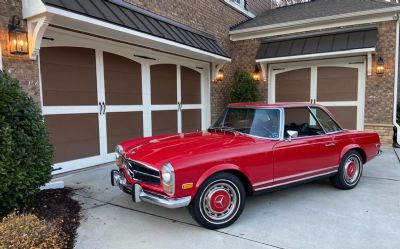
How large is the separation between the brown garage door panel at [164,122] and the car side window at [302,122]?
413 cm

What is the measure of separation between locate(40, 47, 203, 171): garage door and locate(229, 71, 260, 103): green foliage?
2138mm

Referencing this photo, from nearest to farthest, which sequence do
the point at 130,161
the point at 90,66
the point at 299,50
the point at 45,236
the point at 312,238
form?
the point at 45,236, the point at 312,238, the point at 130,161, the point at 90,66, the point at 299,50

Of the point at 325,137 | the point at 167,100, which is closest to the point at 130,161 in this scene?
the point at 325,137

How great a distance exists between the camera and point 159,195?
3.26m

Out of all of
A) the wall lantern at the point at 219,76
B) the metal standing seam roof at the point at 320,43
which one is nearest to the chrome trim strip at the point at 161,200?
the wall lantern at the point at 219,76

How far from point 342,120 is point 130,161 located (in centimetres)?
788

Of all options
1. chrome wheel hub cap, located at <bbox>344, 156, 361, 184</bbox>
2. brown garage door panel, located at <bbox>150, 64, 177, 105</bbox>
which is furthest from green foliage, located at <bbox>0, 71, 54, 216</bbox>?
chrome wheel hub cap, located at <bbox>344, 156, 361, 184</bbox>

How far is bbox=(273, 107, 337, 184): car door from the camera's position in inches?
156

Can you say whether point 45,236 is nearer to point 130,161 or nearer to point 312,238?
point 130,161

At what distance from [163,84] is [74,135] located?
9.38ft

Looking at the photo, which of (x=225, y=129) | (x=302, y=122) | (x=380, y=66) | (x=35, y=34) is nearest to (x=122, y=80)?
(x=35, y=34)

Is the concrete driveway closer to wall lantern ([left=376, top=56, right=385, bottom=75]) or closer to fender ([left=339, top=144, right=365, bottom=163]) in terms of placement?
fender ([left=339, top=144, right=365, bottom=163])

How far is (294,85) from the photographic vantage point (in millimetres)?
10062

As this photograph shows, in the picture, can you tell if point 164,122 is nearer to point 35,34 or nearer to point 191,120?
point 191,120
